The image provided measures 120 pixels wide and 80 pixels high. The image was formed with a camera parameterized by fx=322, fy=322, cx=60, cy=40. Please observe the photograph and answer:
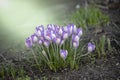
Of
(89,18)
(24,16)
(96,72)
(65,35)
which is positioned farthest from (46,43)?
(24,16)

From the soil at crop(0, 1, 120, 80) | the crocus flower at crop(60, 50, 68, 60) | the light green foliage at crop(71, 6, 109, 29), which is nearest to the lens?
the crocus flower at crop(60, 50, 68, 60)

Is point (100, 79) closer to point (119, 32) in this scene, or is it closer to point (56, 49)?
point (56, 49)

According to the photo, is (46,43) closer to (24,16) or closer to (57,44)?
(57,44)

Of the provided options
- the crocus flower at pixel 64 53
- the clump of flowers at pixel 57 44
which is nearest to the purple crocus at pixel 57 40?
the clump of flowers at pixel 57 44

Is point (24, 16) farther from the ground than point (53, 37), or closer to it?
farther from the ground

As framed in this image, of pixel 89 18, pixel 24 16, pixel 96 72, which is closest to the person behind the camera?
pixel 96 72

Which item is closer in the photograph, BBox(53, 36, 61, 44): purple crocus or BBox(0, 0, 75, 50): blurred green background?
BBox(53, 36, 61, 44): purple crocus

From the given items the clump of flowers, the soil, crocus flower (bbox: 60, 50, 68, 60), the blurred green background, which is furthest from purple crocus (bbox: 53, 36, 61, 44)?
the blurred green background

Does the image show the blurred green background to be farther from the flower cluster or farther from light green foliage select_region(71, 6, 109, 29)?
the flower cluster
